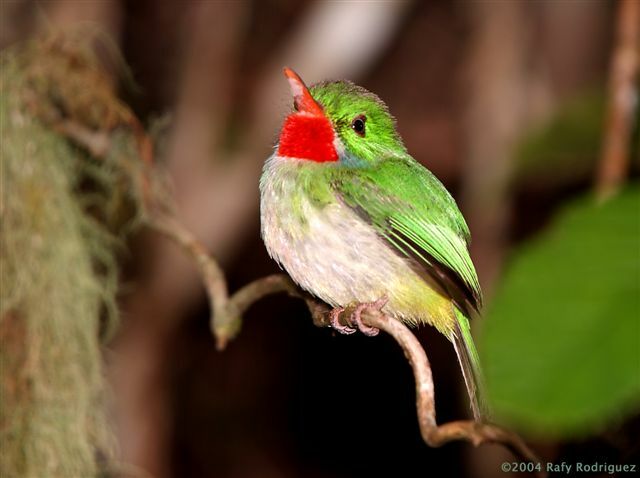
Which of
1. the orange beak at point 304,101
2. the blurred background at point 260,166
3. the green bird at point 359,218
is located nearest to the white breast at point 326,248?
the green bird at point 359,218

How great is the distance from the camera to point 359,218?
6.89 feet

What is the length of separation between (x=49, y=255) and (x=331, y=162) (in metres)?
1.01

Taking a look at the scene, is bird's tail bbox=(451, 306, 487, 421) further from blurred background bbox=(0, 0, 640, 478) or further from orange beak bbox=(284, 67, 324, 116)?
orange beak bbox=(284, 67, 324, 116)

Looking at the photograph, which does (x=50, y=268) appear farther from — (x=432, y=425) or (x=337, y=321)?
(x=432, y=425)

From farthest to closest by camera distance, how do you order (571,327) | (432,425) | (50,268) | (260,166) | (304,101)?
(260,166) < (50,268) < (304,101) < (432,425) < (571,327)

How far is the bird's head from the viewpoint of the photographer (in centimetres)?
205

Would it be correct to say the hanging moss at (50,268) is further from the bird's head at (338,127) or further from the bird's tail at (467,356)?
the bird's tail at (467,356)

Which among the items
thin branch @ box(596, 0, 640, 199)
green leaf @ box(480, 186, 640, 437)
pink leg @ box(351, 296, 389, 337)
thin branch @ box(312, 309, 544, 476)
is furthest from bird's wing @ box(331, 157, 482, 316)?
thin branch @ box(596, 0, 640, 199)

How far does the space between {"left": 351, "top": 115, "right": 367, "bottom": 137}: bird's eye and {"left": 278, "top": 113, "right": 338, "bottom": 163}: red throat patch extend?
5 centimetres

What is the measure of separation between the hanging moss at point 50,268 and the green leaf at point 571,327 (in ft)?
5.50

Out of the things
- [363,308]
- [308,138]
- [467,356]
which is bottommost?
[467,356]

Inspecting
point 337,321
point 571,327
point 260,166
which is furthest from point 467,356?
point 260,166

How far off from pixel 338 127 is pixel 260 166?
7.78ft

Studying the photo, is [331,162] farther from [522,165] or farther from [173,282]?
[173,282]
